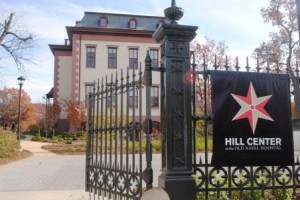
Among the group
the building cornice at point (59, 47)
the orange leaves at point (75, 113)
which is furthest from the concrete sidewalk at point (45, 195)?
the building cornice at point (59, 47)

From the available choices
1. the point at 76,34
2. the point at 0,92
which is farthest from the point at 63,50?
the point at 0,92

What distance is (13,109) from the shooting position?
48.4m

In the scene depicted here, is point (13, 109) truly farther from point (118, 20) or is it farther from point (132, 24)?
point (132, 24)

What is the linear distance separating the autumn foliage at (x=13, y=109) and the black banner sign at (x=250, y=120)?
45.1 metres

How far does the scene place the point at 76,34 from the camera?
34188mm

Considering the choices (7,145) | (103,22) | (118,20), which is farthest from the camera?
(118,20)

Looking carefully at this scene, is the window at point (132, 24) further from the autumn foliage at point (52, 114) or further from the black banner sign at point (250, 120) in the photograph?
the black banner sign at point (250, 120)

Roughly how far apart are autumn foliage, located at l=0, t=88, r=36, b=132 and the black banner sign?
148 ft

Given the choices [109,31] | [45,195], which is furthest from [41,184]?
[109,31]

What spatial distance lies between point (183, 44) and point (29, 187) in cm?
645

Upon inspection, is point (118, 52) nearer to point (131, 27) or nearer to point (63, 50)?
point (131, 27)

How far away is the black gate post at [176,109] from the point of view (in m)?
4.47

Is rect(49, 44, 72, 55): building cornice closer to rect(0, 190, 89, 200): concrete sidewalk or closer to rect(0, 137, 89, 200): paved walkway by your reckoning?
rect(0, 137, 89, 200): paved walkway

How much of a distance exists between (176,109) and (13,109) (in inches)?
1876
